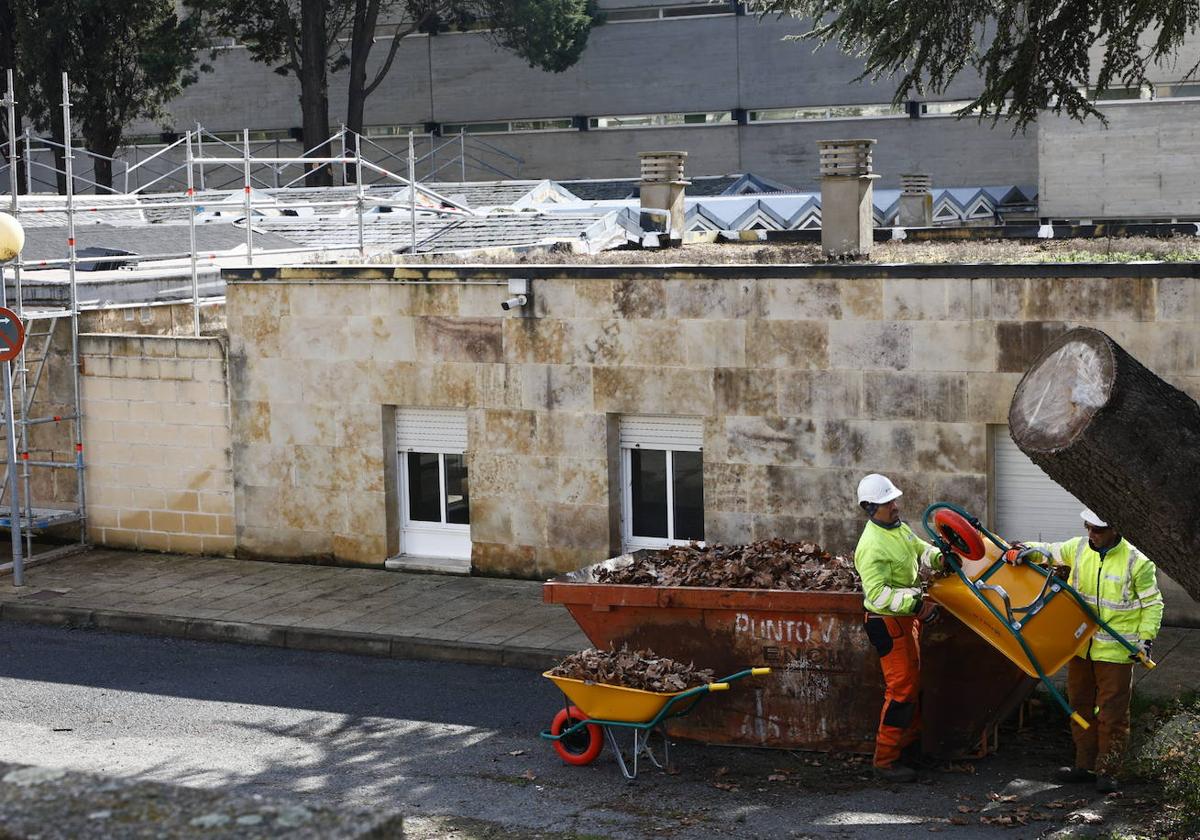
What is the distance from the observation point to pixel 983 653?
9875 millimetres

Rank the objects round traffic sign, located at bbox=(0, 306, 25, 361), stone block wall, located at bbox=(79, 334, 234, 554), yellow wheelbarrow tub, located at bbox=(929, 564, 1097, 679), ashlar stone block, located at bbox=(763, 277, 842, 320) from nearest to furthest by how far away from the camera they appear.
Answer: yellow wheelbarrow tub, located at bbox=(929, 564, 1097, 679) < ashlar stone block, located at bbox=(763, 277, 842, 320) < round traffic sign, located at bbox=(0, 306, 25, 361) < stone block wall, located at bbox=(79, 334, 234, 554)

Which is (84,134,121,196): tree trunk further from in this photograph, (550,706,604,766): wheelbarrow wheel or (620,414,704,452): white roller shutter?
(550,706,604,766): wheelbarrow wheel

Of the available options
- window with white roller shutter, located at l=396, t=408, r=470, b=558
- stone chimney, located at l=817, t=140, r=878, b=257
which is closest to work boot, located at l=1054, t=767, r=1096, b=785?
window with white roller shutter, located at l=396, t=408, r=470, b=558

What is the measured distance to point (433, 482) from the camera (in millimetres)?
16578

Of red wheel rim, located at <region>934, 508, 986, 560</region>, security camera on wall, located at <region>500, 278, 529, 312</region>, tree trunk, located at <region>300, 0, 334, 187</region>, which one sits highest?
tree trunk, located at <region>300, 0, 334, 187</region>

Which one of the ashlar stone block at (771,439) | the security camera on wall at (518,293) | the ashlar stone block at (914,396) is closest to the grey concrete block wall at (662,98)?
the security camera on wall at (518,293)

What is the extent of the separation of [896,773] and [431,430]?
25.6 feet

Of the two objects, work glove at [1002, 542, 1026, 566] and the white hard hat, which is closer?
work glove at [1002, 542, 1026, 566]

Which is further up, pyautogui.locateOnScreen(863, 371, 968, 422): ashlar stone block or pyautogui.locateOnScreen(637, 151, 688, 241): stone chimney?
pyautogui.locateOnScreen(637, 151, 688, 241): stone chimney

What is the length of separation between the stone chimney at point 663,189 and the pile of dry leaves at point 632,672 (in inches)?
554

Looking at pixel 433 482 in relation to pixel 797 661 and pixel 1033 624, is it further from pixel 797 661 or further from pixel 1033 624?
pixel 1033 624

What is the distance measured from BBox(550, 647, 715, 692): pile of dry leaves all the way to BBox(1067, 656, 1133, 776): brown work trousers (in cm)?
223

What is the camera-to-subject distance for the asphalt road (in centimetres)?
920

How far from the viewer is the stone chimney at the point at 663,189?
77.4ft
